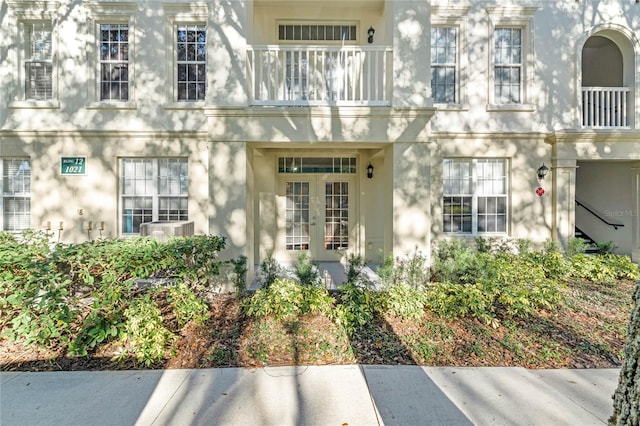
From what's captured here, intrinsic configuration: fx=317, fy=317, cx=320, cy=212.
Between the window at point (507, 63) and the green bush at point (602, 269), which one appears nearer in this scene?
the green bush at point (602, 269)

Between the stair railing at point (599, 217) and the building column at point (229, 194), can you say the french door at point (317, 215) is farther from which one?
the stair railing at point (599, 217)

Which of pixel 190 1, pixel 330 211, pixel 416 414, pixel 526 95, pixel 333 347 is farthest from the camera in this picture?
pixel 330 211

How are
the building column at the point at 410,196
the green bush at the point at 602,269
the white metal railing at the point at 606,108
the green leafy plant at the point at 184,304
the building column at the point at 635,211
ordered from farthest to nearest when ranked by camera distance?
the building column at the point at 635,211
the white metal railing at the point at 606,108
the green bush at the point at 602,269
the building column at the point at 410,196
the green leafy plant at the point at 184,304

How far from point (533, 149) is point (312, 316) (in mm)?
7622

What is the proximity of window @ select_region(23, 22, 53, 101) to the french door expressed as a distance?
257 inches

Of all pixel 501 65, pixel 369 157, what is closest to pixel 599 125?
pixel 501 65

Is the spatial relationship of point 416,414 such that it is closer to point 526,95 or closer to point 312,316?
point 312,316

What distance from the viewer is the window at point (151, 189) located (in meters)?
8.27

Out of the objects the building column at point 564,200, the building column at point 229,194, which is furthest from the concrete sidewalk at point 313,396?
the building column at point 564,200

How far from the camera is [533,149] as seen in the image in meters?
8.48

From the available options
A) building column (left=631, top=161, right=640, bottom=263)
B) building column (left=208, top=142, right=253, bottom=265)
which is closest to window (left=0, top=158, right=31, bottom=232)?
building column (left=208, top=142, right=253, bottom=265)

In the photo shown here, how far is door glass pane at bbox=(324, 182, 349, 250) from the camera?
9.14 metres

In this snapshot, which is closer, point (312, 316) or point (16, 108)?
point (312, 316)

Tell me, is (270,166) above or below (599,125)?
below
